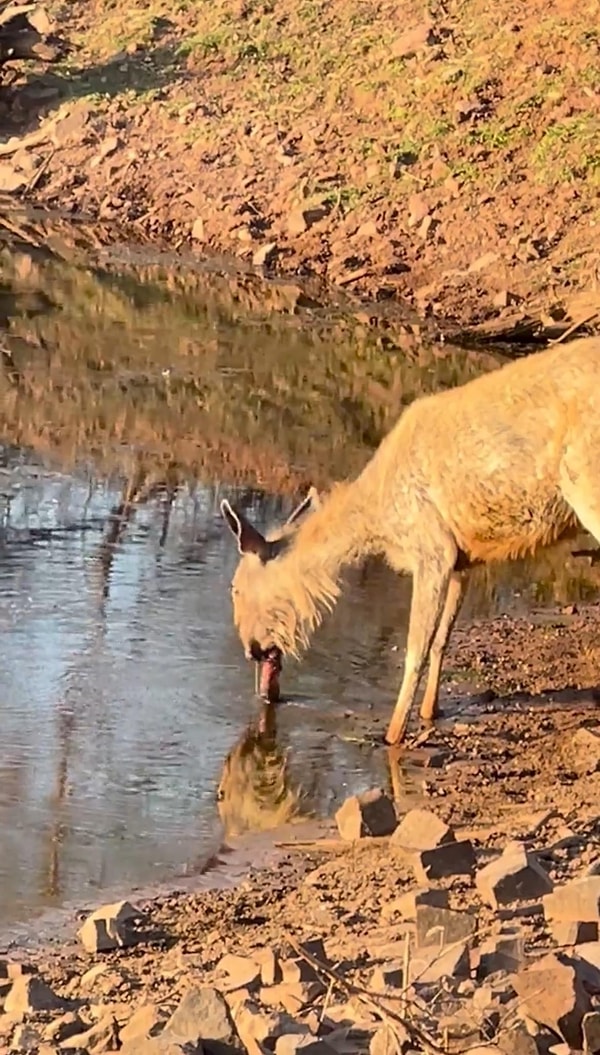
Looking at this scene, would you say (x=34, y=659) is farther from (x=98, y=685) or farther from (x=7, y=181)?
(x=7, y=181)

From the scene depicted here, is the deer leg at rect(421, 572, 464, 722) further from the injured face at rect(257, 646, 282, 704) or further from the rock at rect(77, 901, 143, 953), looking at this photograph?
the rock at rect(77, 901, 143, 953)

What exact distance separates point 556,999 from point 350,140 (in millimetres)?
23227

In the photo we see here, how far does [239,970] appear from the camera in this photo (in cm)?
612

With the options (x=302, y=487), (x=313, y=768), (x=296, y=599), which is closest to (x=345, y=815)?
(x=313, y=768)

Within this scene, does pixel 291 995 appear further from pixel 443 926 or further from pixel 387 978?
pixel 443 926

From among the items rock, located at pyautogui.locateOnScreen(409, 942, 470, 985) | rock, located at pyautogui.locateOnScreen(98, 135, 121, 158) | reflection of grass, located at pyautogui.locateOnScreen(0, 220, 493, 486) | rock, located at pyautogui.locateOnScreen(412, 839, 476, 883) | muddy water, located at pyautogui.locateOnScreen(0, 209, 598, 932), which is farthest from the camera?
rock, located at pyautogui.locateOnScreen(98, 135, 121, 158)

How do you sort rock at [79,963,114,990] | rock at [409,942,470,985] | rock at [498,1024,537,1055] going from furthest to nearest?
rock at [79,963,114,990]
rock at [409,942,470,985]
rock at [498,1024,537,1055]

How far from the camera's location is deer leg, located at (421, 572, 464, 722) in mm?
10000

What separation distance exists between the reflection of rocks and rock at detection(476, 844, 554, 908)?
2017mm

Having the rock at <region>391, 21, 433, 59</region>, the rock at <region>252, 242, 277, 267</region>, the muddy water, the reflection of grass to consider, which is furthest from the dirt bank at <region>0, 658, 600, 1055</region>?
the rock at <region>391, 21, 433, 59</region>

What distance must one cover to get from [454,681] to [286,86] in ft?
67.8

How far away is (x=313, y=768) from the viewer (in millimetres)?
9344

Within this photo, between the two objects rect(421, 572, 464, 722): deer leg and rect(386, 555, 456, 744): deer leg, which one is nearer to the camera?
rect(386, 555, 456, 744): deer leg

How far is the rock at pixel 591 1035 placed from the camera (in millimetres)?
4855
